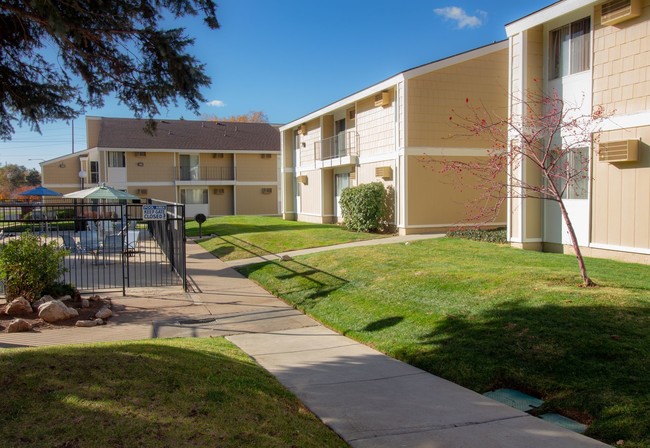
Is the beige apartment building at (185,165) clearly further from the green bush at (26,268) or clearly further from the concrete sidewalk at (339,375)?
the green bush at (26,268)

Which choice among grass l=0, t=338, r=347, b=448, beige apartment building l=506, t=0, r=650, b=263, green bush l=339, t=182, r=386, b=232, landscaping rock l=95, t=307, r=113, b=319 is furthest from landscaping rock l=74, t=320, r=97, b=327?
green bush l=339, t=182, r=386, b=232

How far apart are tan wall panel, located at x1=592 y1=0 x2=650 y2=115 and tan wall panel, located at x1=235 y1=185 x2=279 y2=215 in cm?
3422

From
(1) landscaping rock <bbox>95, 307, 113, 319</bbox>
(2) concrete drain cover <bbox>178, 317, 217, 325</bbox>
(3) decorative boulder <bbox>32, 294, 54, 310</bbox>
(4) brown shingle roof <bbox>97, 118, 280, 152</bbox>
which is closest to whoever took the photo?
(2) concrete drain cover <bbox>178, 317, 217, 325</bbox>

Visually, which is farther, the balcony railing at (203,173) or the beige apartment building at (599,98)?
the balcony railing at (203,173)

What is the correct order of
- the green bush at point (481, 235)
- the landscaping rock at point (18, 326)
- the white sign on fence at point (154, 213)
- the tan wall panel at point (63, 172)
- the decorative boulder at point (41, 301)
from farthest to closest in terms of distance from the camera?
the tan wall panel at point (63, 172)
the green bush at point (481, 235)
the white sign on fence at point (154, 213)
the decorative boulder at point (41, 301)
the landscaping rock at point (18, 326)

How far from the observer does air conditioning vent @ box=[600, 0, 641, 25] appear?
10938 mm

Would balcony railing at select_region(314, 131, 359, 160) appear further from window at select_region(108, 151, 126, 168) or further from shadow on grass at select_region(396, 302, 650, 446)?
window at select_region(108, 151, 126, 168)

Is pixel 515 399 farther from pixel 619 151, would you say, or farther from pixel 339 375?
pixel 619 151

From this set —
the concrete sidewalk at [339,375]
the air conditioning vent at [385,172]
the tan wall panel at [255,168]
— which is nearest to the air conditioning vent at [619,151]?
the concrete sidewalk at [339,375]

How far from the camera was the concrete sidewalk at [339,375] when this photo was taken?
4.73 meters

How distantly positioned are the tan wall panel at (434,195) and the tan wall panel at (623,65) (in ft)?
23.6

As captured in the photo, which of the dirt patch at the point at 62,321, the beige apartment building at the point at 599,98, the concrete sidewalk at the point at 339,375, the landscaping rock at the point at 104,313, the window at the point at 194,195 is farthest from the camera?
the window at the point at 194,195

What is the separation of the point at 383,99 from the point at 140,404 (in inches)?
676

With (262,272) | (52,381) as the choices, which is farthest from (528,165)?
(52,381)
